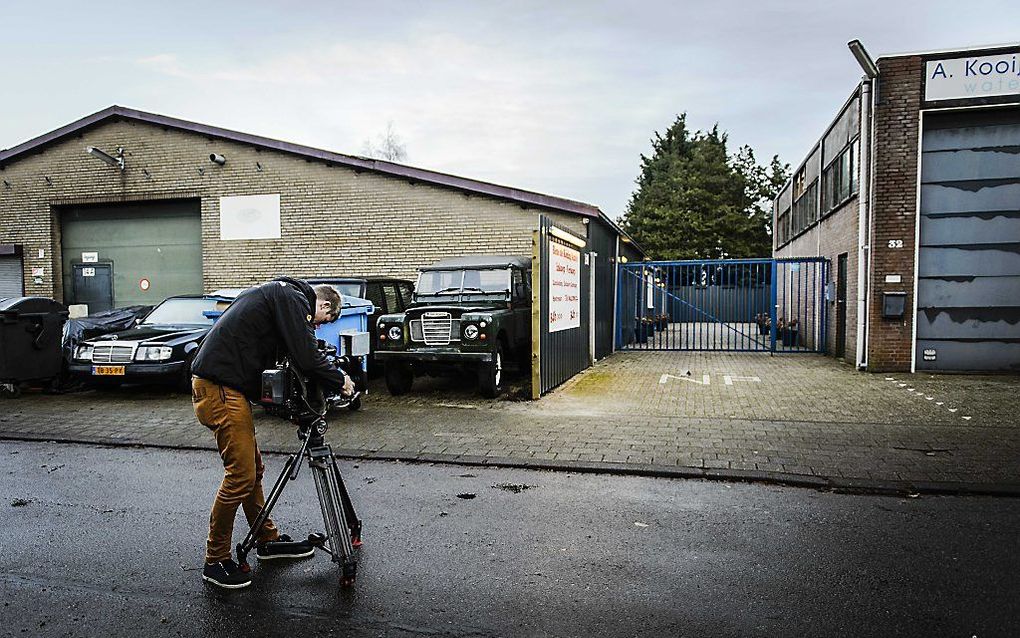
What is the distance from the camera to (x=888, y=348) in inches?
501

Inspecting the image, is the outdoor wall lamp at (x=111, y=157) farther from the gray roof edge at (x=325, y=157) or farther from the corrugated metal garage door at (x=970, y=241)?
the corrugated metal garage door at (x=970, y=241)

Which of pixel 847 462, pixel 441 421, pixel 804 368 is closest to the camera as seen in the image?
pixel 847 462

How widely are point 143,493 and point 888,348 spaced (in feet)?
38.4

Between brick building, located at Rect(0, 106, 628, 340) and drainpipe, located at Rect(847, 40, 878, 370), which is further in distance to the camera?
brick building, located at Rect(0, 106, 628, 340)

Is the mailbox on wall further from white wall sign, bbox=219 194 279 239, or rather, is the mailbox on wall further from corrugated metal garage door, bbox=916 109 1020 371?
white wall sign, bbox=219 194 279 239

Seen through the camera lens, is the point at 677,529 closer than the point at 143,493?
Yes

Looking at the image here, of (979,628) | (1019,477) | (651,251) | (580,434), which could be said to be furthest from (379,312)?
(651,251)

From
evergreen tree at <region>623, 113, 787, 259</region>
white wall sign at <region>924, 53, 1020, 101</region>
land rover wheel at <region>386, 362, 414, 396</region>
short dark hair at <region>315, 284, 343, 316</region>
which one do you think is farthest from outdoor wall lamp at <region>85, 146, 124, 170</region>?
evergreen tree at <region>623, 113, 787, 259</region>

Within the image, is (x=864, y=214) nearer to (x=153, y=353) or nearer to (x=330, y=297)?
(x=330, y=297)

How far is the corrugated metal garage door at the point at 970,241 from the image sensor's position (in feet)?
40.6

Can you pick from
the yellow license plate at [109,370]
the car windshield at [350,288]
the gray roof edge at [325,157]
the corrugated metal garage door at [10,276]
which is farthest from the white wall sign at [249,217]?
the yellow license plate at [109,370]

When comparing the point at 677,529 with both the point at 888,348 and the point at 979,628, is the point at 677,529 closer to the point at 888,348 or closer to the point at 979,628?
the point at 979,628

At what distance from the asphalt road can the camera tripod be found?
0.15 m

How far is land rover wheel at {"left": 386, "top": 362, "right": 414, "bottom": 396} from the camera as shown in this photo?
10.5 m
